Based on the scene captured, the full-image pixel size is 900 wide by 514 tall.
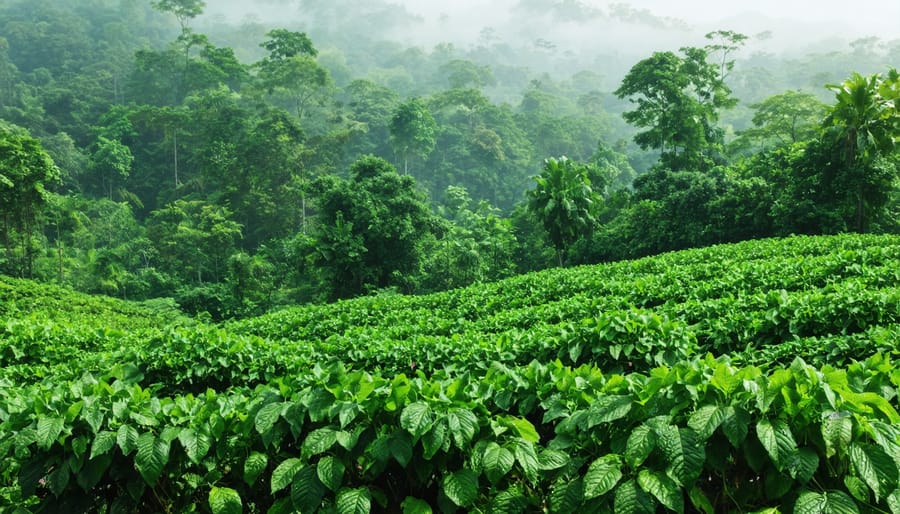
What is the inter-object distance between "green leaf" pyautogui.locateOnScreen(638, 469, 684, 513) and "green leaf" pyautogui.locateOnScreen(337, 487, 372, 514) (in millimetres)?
946

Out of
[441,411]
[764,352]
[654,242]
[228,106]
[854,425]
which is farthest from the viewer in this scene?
[228,106]

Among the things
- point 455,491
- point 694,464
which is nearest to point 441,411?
point 455,491

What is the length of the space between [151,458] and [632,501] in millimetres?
1846

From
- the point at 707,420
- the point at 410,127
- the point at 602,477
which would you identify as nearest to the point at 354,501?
the point at 602,477

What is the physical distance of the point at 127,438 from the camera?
2.44 m

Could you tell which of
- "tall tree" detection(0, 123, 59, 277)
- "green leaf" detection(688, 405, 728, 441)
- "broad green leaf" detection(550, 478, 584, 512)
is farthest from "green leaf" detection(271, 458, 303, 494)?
"tall tree" detection(0, 123, 59, 277)

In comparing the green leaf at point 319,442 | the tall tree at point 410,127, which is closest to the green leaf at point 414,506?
the green leaf at point 319,442

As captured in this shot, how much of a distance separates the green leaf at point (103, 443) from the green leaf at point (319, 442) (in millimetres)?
841

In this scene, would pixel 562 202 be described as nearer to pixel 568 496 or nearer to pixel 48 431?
pixel 568 496

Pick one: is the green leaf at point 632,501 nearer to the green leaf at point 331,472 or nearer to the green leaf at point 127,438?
the green leaf at point 331,472

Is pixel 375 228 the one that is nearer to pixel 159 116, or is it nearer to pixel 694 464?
pixel 694 464

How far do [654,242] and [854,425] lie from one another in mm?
19288

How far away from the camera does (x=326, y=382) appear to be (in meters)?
2.65

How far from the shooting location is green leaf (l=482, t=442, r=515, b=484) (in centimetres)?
211
